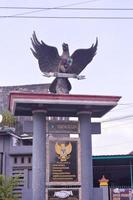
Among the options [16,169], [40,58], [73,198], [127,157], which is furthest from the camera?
[127,157]

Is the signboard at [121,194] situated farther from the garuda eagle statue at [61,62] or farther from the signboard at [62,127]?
the garuda eagle statue at [61,62]

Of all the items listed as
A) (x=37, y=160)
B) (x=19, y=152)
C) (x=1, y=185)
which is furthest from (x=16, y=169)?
(x=37, y=160)

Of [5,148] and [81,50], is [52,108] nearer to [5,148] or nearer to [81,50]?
[81,50]

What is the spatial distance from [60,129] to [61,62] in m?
3.76

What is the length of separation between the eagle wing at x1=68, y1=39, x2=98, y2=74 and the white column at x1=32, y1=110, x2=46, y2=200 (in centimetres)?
325

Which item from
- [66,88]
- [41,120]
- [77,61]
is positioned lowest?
[41,120]

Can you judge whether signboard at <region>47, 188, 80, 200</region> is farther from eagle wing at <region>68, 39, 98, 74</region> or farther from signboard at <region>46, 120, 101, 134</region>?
eagle wing at <region>68, 39, 98, 74</region>

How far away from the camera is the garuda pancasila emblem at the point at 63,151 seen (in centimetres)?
2227

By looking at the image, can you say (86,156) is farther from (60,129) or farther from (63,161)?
(60,129)

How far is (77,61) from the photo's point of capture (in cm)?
2403

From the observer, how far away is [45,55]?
23406 mm

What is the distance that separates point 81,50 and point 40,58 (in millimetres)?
2399

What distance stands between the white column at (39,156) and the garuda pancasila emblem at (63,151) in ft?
2.42

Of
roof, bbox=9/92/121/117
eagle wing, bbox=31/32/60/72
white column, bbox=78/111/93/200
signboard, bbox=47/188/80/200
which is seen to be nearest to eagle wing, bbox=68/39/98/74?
eagle wing, bbox=31/32/60/72
